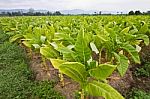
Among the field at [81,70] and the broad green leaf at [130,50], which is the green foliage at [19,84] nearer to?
the field at [81,70]

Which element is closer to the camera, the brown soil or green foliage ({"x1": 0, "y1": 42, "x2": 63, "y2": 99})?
the brown soil

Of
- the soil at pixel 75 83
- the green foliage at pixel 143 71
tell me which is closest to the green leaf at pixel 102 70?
the soil at pixel 75 83

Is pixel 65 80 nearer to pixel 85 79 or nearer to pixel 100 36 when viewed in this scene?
pixel 100 36

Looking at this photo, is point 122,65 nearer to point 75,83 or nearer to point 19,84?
point 75,83

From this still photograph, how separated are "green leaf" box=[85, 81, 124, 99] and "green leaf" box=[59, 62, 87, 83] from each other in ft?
0.49

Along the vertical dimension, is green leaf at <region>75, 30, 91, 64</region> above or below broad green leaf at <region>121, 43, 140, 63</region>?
above

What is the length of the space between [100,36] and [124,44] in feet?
1.51

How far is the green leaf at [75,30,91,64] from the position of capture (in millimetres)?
3775

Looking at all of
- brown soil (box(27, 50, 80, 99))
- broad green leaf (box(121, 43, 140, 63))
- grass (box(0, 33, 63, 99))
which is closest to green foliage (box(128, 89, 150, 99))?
broad green leaf (box(121, 43, 140, 63))

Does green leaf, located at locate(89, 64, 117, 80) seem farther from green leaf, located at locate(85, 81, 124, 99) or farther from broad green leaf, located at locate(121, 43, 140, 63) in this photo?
broad green leaf, located at locate(121, 43, 140, 63)

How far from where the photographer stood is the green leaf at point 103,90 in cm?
335

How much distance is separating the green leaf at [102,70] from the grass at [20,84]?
1.20 m

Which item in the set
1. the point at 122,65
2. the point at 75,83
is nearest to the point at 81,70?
the point at 122,65

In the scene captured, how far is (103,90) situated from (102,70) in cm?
22
